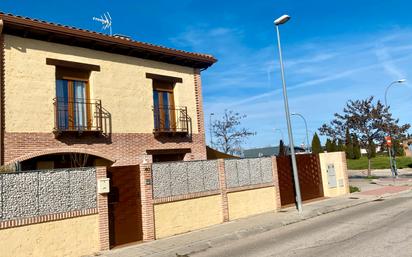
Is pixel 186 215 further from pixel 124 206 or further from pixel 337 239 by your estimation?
pixel 337 239

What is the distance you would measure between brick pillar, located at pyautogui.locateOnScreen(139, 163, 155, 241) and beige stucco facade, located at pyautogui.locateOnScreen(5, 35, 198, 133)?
3.51 m

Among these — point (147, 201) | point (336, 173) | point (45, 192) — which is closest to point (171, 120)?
point (147, 201)

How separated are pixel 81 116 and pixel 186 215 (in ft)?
16.7

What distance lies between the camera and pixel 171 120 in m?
16.3

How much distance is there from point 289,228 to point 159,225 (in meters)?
4.06

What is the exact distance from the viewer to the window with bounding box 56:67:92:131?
1312cm

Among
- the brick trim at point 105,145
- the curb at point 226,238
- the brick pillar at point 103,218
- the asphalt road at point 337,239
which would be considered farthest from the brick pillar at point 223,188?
the brick pillar at point 103,218

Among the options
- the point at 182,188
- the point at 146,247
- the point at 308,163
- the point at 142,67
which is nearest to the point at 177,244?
the point at 146,247

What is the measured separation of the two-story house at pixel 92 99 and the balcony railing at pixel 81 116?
34 millimetres

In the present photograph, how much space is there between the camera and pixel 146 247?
10367 millimetres

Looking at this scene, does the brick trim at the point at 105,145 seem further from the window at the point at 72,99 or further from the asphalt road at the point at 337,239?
the asphalt road at the point at 337,239

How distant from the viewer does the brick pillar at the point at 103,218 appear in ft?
33.1

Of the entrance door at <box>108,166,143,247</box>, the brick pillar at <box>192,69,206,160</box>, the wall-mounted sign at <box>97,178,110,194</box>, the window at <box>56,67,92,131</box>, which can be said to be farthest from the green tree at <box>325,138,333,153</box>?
the wall-mounted sign at <box>97,178,110,194</box>

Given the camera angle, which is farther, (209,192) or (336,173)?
(336,173)
